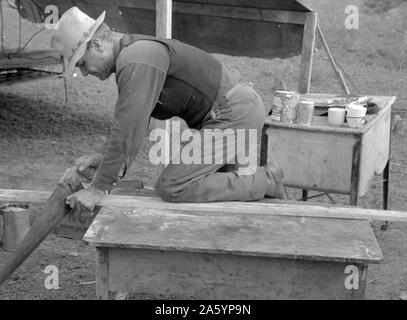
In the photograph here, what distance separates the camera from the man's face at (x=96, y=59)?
12.5 feet

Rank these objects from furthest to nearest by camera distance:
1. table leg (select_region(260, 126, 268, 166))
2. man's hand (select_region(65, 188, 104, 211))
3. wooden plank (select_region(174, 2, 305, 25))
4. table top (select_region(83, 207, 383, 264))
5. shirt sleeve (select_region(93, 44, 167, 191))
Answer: wooden plank (select_region(174, 2, 305, 25)) < table leg (select_region(260, 126, 268, 166)) < man's hand (select_region(65, 188, 104, 211)) < shirt sleeve (select_region(93, 44, 167, 191)) < table top (select_region(83, 207, 383, 264))

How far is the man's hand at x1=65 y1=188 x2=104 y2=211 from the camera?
378 cm

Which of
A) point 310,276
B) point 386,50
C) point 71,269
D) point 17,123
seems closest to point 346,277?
point 310,276

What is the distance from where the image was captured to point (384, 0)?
50.7 ft

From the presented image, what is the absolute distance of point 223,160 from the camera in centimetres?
426

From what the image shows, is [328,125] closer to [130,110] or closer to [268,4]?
[130,110]

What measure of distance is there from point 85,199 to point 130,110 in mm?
590

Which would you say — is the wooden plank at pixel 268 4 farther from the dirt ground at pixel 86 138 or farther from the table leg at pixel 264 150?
the table leg at pixel 264 150

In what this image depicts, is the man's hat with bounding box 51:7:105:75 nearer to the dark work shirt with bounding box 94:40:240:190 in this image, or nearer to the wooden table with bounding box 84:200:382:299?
the dark work shirt with bounding box 94:40:240:190

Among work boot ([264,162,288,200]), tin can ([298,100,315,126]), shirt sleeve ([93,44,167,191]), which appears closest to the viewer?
shirt sleeve ([93,44,167,191])

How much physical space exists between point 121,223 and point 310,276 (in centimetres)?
106

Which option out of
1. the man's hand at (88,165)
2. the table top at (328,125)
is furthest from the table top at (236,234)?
the table top at (328,125)

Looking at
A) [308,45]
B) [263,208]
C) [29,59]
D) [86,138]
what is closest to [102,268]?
[263,208]

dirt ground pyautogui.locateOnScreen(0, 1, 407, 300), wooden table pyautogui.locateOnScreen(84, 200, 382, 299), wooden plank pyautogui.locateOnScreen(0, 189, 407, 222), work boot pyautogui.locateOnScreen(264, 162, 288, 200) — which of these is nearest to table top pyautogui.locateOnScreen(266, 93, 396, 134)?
work boot pyautogui.locateOnScreen(264, 162, 288, 200)
